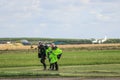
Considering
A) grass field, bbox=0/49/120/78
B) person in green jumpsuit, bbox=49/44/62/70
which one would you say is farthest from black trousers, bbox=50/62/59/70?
grass field, bbox=0/49/120/78

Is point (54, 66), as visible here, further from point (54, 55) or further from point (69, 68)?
point (69, 68)

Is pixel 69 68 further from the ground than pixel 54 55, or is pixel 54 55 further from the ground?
pixel 54 55

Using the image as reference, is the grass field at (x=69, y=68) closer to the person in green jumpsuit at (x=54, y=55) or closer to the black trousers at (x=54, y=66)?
the black trousers at (x=54, y=66)

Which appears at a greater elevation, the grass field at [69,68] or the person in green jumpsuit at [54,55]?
the person in green jumpsuit at [54,55]

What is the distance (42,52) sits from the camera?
33656 mm

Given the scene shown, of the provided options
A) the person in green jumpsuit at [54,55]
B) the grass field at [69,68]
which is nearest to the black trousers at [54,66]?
the person in green jumpsuit at [54,55]

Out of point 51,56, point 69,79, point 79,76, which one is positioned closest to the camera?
point 69,79

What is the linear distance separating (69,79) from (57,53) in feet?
24.3

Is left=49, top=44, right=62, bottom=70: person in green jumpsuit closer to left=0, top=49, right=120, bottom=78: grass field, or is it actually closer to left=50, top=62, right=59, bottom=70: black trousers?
left=50, top=62, right=59, bottom=70: black trousers

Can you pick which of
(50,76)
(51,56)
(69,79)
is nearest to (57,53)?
(51,56)

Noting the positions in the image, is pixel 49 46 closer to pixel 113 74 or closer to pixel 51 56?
pixel 51 56

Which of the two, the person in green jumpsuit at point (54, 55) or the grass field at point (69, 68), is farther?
the person in green jumpsuit at point (54, 55)

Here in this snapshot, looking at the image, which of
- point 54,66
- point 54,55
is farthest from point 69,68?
point 54,55

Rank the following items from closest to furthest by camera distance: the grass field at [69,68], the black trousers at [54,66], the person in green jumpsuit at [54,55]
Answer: the grass field at [69,68]
the person in green jumpsuit at [54,55]
the black trousers at [54,66]
